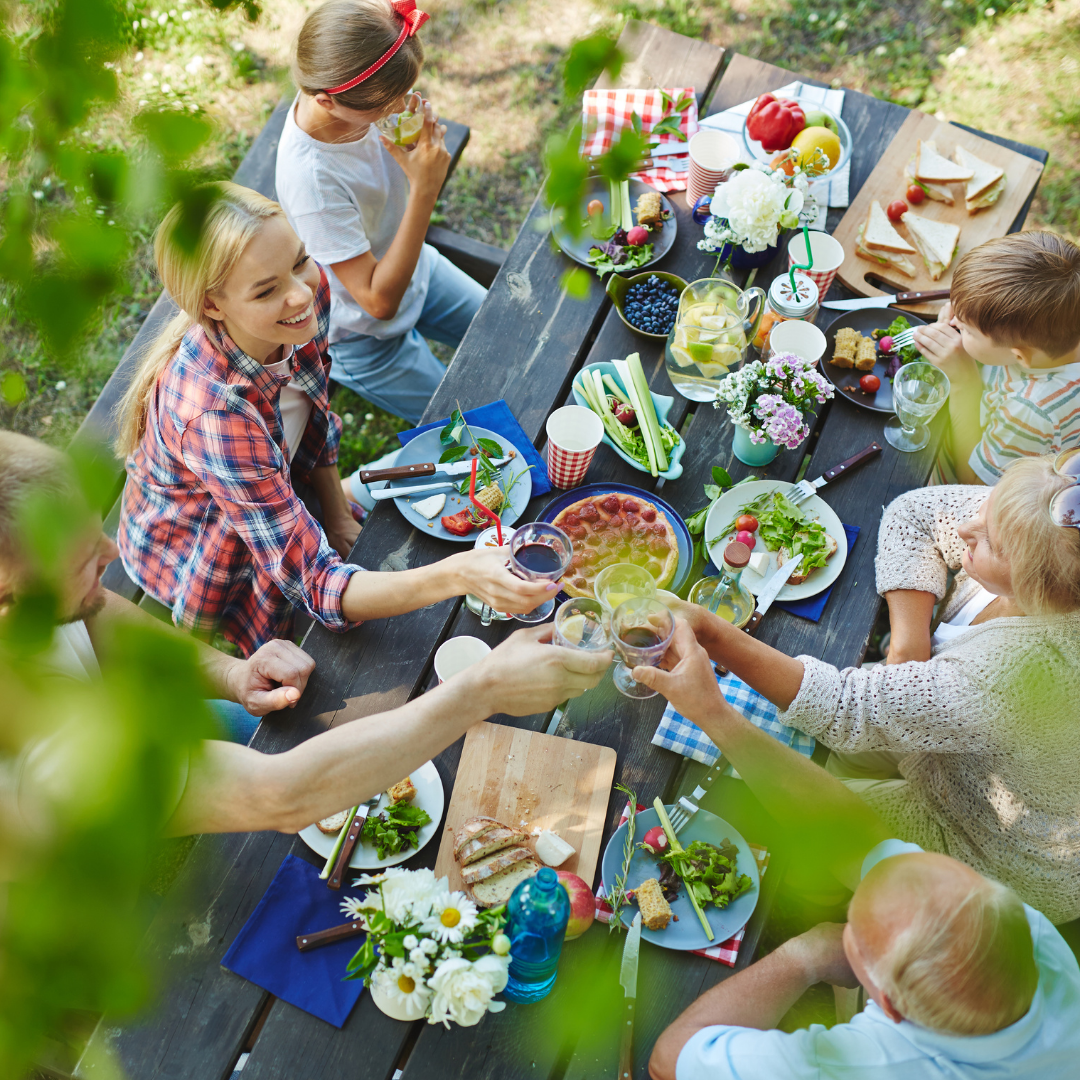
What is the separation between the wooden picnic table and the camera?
6.55ft

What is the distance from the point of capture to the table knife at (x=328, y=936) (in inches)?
81.6

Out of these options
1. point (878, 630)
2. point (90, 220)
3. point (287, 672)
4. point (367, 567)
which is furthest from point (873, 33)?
point (90, 220)

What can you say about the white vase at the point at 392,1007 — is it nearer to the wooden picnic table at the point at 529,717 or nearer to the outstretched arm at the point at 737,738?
the wooden picnic table at the point at 529,717

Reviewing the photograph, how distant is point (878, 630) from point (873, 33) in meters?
4.03

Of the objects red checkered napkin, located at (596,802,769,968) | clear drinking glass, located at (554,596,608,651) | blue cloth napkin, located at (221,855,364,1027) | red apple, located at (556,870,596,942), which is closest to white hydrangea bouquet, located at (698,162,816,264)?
clear drinking glass, located at (554,596,608,651)

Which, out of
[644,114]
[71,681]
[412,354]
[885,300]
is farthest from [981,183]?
[71,681]

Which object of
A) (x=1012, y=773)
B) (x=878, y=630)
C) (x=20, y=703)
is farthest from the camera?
(x=878, y=630)

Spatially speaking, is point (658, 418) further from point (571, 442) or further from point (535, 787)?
point (535, 787)

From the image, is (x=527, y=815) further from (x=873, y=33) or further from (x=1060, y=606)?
(x=873, y=33)

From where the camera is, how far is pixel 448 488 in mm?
2740

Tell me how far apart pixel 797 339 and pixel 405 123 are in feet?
4.97

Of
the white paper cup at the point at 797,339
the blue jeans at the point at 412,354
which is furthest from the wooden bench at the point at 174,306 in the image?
the white paper cup at the point at 797,339

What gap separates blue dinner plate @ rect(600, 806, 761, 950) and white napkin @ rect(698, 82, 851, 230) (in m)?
2.21

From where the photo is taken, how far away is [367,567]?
265 cm
